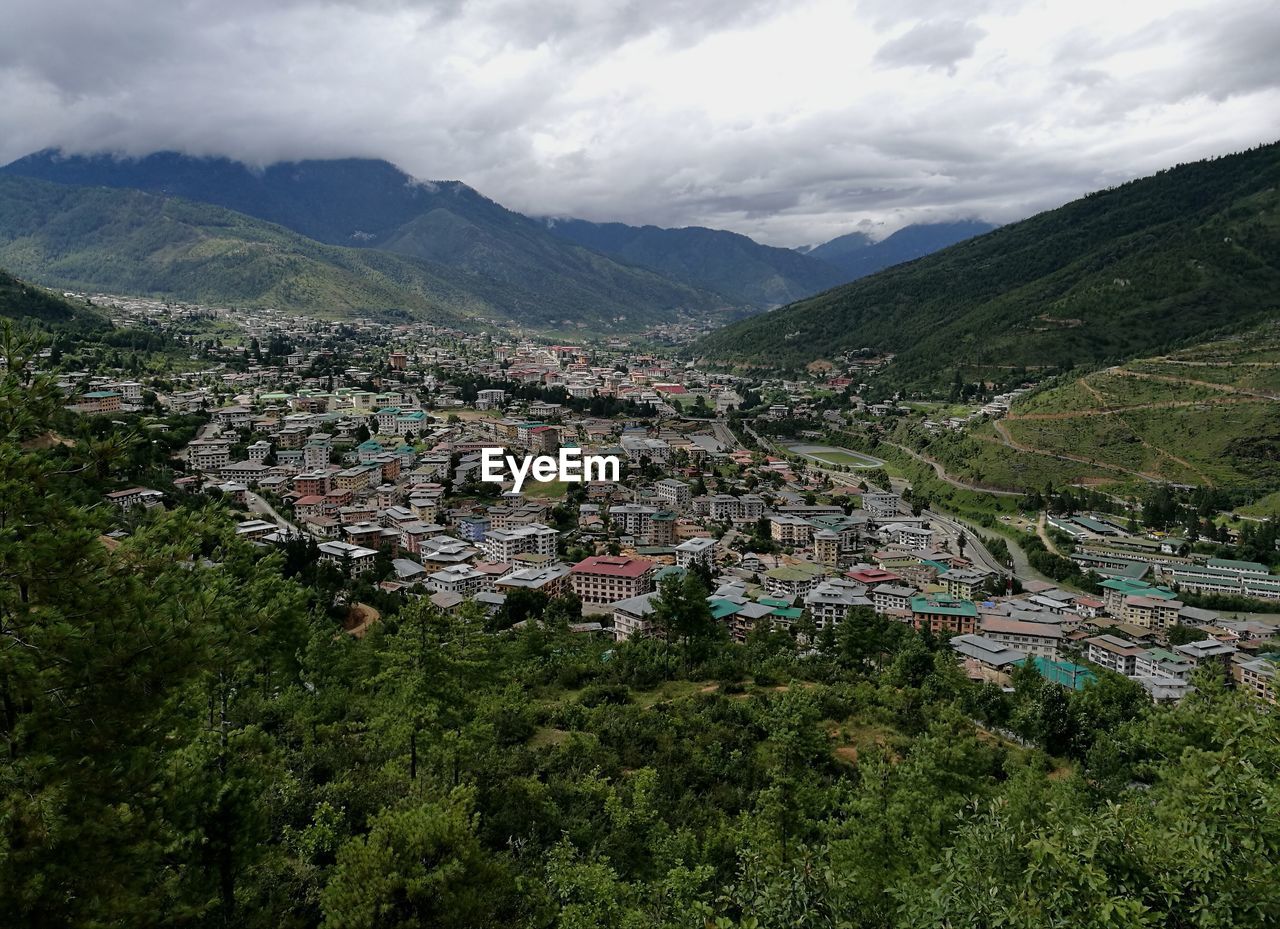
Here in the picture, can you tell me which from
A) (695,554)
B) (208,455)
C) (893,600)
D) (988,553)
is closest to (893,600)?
(893,600)

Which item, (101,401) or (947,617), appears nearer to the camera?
(947,617)

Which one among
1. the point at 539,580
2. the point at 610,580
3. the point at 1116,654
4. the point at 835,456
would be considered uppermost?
the point at 835,456

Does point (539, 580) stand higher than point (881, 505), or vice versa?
point (539, 580)

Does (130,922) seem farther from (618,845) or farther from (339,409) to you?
(339,409)

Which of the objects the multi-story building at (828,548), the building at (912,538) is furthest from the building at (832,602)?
the building at (912,538)

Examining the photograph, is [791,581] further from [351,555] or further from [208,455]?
[208,455]

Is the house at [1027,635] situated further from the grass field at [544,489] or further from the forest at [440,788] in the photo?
the grass field at [544,489]

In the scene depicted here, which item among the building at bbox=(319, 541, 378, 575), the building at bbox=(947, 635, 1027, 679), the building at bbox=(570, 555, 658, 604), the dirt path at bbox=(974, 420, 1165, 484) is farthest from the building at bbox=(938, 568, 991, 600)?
the building at bbox=(319, 541, 378, 575)
